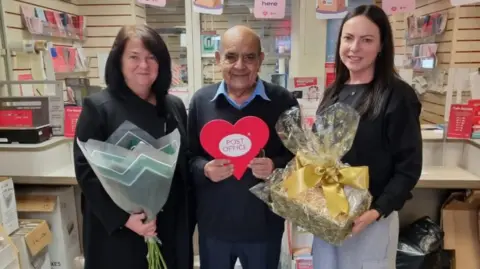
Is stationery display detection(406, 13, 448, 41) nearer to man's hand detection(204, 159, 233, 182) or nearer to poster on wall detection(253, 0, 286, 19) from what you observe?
poster on wall detection(253, 0, 286, 19)

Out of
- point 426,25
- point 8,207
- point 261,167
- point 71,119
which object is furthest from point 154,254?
point 426,25

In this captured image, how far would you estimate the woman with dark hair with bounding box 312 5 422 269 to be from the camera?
4.54ft

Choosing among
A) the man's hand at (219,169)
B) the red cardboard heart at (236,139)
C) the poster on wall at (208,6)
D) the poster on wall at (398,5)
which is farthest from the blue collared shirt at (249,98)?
the poster on wall at (398,5)

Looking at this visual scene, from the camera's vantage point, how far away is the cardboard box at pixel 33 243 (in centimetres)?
220

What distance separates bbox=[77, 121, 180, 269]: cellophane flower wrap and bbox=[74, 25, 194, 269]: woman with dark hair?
72 mm

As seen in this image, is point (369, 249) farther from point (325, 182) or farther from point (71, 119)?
point (71, 119)

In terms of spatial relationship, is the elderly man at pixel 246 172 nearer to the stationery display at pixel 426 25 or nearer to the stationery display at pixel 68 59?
the stationery display at pixel 68 59

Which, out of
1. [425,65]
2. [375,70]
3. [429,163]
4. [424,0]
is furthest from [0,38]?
[424,0]

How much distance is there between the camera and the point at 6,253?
1.93m

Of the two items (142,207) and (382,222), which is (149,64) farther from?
(382,222)

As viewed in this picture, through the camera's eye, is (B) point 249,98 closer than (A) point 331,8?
Yes

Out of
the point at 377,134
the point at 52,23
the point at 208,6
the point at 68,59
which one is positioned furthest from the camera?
the point at 68,59

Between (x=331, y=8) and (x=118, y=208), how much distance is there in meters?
2.00

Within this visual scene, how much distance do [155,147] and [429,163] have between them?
188 centimetres
